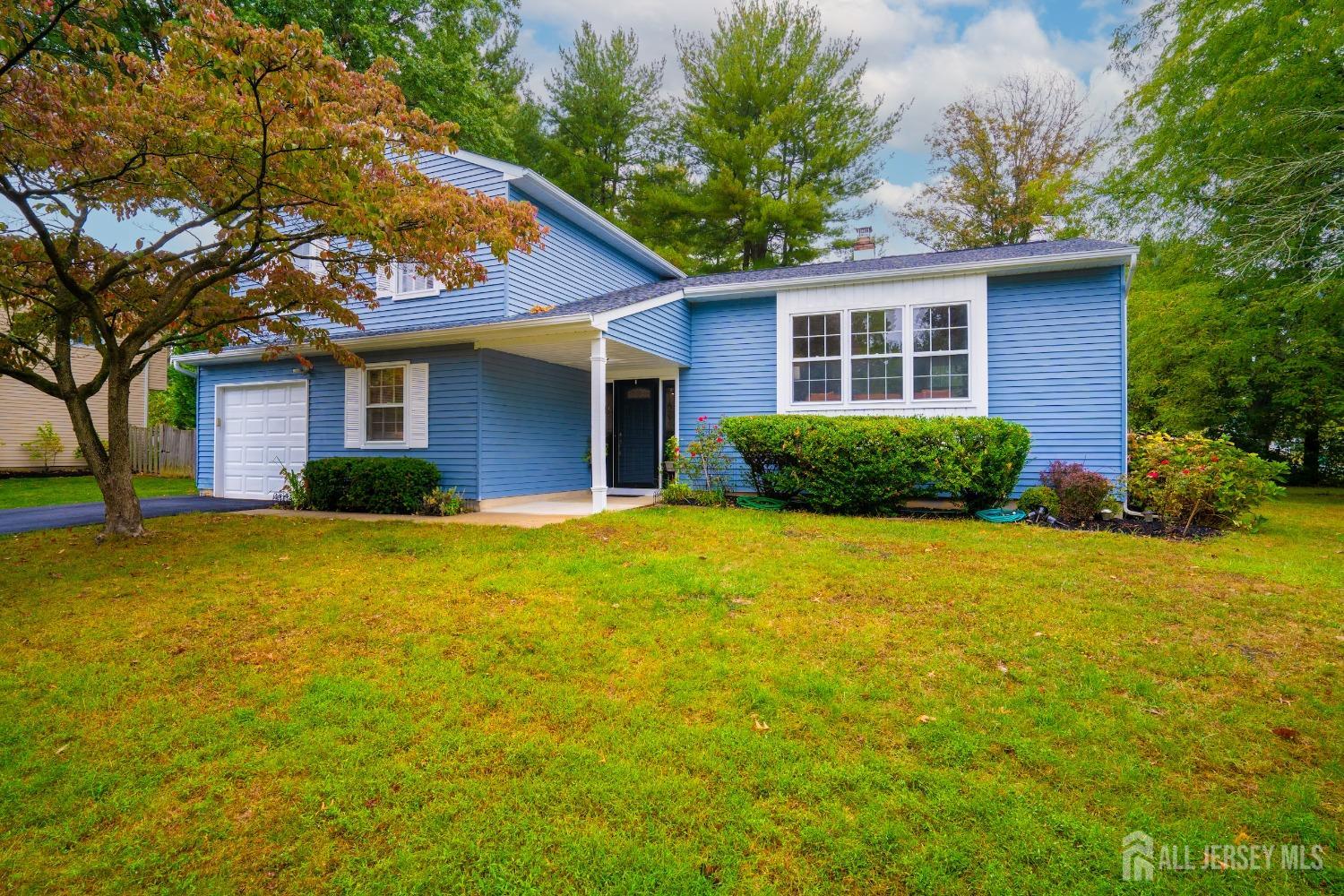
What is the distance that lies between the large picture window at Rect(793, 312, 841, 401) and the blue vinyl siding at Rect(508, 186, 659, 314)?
14.1ft

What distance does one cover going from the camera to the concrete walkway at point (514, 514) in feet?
26.7

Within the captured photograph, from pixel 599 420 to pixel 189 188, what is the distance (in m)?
5.32

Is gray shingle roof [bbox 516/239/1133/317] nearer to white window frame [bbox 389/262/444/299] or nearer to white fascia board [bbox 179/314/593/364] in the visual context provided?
white fascia board [bbox 179/314/593/364]

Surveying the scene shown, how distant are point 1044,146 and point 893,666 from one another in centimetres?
2178

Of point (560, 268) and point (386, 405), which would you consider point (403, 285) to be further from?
point (560, 268)

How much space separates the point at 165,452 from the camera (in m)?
17.0

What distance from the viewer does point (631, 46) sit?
66.4 feet

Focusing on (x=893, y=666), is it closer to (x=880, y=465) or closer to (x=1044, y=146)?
(x=880, y=465)

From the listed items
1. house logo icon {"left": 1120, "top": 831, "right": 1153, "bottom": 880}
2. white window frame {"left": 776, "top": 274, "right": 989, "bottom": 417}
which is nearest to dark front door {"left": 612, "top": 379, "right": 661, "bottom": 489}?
white window frame {"left": 776, "top": 274, "right": 989, "bottom": 417}

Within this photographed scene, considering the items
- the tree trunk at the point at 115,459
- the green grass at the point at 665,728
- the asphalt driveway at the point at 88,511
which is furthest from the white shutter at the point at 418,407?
the green grass at the point at 665,728

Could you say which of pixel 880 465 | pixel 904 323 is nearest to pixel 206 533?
pixel 880 465

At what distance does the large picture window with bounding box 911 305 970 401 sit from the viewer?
9.35 m

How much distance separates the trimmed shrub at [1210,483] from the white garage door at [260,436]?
14.0 meters

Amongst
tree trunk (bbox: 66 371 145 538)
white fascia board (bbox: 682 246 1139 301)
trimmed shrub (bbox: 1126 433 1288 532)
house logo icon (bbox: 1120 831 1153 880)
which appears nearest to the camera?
house logo icon (bbox: 1120 831 1153 880)
